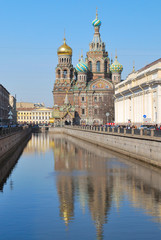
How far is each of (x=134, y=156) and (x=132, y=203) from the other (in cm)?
1745

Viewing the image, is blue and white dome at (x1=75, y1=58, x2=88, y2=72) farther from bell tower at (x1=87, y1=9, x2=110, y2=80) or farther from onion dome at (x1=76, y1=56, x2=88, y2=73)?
bell tower at (x1=87, y1=9, x2=110, y2=80)

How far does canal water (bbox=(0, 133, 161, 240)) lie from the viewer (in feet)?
52.5

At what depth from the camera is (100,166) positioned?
35.8 m

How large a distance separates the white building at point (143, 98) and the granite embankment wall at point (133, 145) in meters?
4.74

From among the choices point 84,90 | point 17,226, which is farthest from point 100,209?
point 84,90

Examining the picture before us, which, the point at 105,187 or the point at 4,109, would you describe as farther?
the point at 4,109

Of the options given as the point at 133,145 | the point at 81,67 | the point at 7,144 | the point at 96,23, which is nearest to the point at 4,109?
the point at 81,67

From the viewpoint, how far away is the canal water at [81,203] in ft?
52.5

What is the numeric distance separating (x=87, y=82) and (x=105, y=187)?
10605 cm

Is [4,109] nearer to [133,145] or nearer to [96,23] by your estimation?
[96,23]

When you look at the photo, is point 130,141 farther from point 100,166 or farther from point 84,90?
point 84,90

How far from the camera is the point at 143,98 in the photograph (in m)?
60.4

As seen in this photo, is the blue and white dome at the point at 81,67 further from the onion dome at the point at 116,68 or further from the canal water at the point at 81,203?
the canal water at the point at 81,203

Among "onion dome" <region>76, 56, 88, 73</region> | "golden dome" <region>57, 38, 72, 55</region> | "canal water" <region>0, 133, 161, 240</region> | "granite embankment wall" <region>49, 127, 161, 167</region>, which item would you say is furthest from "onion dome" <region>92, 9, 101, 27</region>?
"canal water" <region>0, 133, 161, 240</region>
